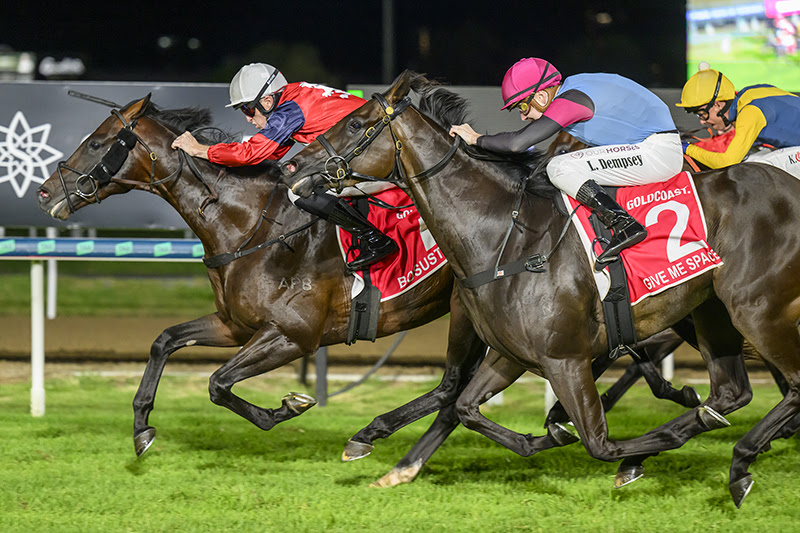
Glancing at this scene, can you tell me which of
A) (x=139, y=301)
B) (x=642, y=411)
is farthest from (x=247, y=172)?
(x=139, y=301)

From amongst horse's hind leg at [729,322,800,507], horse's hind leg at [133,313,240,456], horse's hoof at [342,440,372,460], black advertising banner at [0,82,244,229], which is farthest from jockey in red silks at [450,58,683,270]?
black advertising banner at [0,82,244,229]

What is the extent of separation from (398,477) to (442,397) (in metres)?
0.45

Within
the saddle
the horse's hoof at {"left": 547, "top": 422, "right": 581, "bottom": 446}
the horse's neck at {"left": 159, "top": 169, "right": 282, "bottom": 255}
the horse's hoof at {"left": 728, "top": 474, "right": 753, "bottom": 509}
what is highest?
the horse's neck at {"left": 159, "top": 169, "right": 282, "bottom": 255}

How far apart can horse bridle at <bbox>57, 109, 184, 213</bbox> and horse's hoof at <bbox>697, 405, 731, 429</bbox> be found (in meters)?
2.76

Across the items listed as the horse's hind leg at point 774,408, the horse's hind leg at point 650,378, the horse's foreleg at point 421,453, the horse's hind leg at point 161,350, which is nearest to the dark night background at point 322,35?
the horse's hind leg at point 650,378

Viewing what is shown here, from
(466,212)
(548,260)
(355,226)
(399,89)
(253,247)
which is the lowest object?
(253,247)

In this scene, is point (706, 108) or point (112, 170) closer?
point (706, 108)

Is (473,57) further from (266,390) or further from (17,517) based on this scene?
(17,517)

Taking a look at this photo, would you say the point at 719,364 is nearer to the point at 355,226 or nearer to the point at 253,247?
the point at 355,226

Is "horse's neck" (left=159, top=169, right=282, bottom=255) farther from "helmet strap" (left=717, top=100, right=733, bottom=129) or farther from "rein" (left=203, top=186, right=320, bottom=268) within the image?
"helmet strap" (left=717, top=100, right=733, bottom=129)

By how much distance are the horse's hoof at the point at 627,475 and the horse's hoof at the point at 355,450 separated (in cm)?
120

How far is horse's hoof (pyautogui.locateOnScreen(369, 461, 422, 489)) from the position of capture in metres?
4.47

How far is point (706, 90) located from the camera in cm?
442

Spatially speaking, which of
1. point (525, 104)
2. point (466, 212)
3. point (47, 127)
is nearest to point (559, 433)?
point (466, 212)
